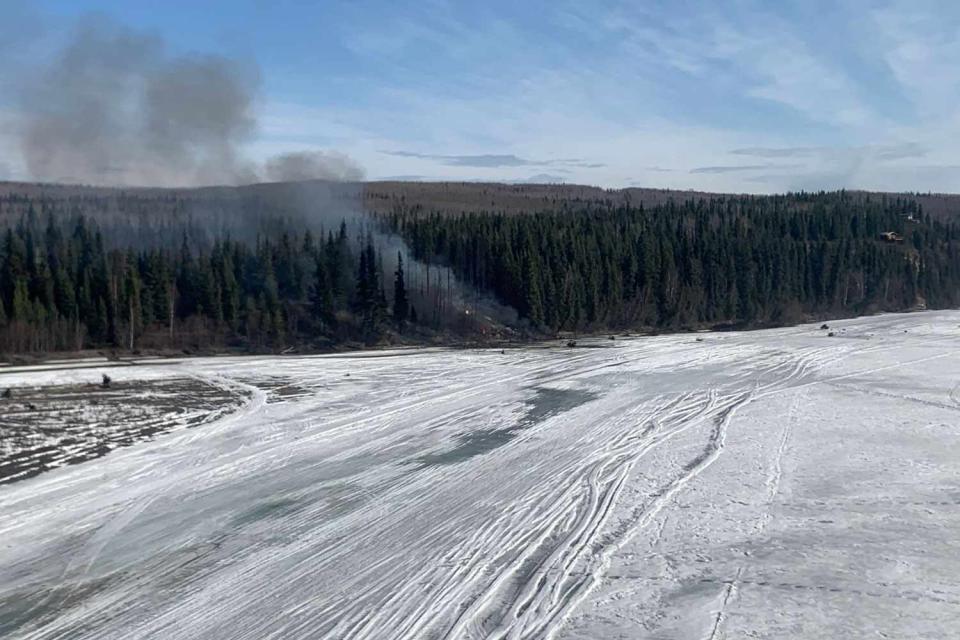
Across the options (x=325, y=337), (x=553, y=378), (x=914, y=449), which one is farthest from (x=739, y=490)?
(x=325, y=337)

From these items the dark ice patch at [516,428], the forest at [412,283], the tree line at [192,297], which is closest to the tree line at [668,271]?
the forest at [412,283]

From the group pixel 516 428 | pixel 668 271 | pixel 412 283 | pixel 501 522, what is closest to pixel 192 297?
pixel 412 283

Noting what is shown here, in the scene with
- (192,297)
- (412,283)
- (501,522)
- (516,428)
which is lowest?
(516,428)

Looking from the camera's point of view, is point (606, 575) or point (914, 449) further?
point (914, 449)

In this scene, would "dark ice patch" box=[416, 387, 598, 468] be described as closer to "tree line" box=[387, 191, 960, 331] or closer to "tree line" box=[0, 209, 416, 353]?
"tree line" box=[0, 209, 416, 353]

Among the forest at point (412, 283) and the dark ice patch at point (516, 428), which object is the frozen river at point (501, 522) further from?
the forest at point (412, 283)

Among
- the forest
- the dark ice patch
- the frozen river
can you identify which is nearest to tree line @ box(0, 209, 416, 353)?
the forest

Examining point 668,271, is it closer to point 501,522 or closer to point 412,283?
point 412,283

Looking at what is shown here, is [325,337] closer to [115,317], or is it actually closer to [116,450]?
[115,317]
